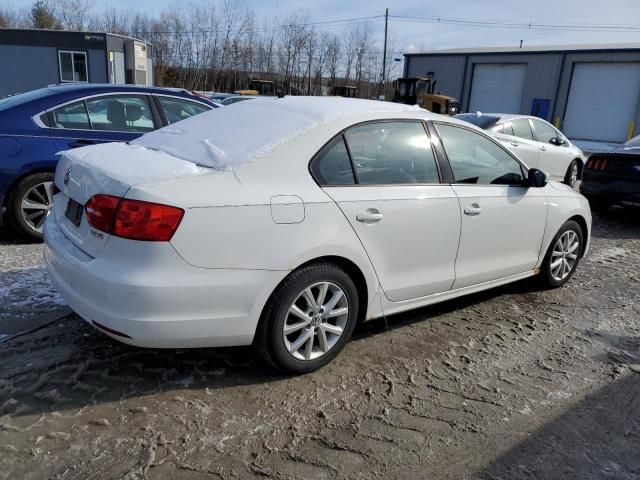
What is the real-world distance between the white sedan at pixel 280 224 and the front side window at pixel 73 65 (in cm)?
2956

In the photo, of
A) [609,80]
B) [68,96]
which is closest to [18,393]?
[68,96]

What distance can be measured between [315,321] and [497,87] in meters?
35.8

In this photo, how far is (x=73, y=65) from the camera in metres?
29.4

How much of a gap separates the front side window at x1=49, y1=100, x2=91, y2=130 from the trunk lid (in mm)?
2194

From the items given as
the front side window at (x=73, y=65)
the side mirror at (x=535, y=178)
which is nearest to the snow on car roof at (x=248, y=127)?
the side mirror at (x=535, y=178)

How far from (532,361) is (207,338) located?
7.31ft

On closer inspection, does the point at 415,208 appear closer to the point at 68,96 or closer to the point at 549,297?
the point at 549,297

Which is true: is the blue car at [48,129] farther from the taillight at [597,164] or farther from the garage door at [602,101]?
the garage door at [602,101]

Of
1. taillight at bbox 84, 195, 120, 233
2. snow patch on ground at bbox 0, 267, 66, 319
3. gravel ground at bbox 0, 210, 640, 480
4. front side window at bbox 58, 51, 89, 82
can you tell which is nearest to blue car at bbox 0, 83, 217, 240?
snow patch on ground at bbox 0, 267, 66, 319

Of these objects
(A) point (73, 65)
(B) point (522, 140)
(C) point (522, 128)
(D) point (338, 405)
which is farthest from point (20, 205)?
(A) point (73, 65)

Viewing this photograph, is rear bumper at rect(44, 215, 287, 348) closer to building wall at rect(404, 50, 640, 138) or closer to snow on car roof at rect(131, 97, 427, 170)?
snow on car roof at rect(131, 97, 427, 170)

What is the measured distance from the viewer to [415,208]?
347 centimetres

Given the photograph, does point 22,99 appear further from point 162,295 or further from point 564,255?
point 564,255

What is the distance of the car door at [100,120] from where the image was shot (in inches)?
209
